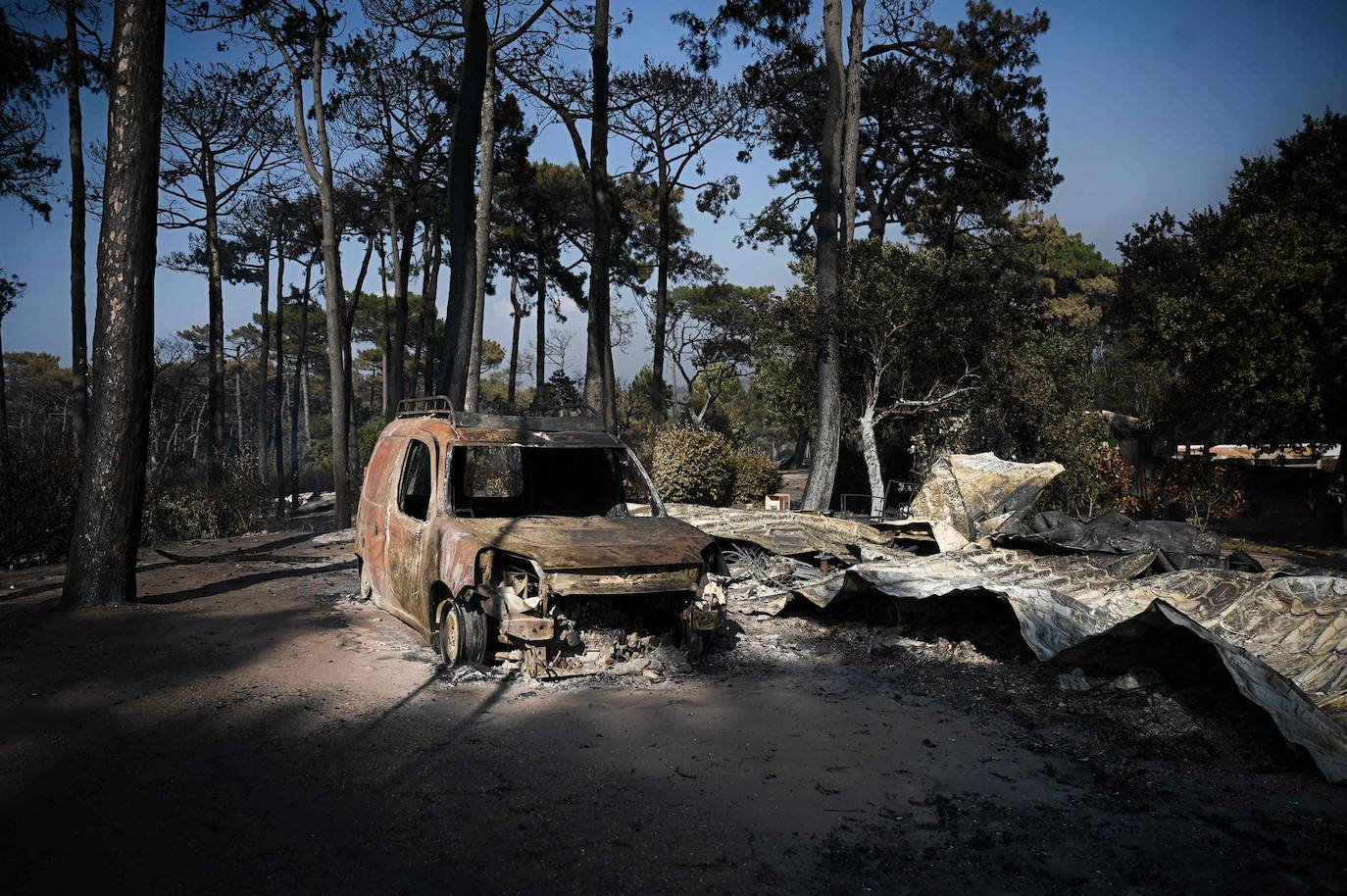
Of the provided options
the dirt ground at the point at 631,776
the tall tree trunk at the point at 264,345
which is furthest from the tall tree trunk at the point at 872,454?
the tall tree trunk at the point at 264,345

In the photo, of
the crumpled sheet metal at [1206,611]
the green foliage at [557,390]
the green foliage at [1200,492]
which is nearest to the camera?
the crumpled sheet metal at [1206,611]

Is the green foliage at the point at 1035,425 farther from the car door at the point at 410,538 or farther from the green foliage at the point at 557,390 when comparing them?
the green foliage at the point at 557,390

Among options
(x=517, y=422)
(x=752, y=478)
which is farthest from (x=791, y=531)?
(x=752, y=478)

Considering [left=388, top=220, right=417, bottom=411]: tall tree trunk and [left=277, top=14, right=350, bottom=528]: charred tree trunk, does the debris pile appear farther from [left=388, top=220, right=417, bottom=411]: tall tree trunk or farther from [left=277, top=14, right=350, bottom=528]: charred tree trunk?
[left=388, top=220, right=417, bottom=411]: tall tree trunk

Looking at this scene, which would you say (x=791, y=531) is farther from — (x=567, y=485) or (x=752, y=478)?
(x=752, y=478)

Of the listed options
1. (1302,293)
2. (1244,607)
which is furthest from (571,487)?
(1302,293)

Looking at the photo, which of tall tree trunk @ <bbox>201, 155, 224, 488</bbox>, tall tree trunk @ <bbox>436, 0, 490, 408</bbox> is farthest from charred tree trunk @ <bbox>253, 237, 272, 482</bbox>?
tall tree trunk @ <bbox>436, 0, 490, 408</bbox>

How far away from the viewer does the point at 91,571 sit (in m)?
7.99

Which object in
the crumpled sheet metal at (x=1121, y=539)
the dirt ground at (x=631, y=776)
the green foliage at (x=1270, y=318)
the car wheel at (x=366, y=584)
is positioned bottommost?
the dirt ground at (x=631, y=776)

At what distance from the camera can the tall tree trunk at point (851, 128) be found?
19.0 meters

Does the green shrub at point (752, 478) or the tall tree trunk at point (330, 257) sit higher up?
the tall tree trunk at point (330, 257)

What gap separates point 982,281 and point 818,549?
10255 mm

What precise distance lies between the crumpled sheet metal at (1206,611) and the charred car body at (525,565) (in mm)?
1788

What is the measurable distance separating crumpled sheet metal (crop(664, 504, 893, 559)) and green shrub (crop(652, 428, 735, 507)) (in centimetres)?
523
